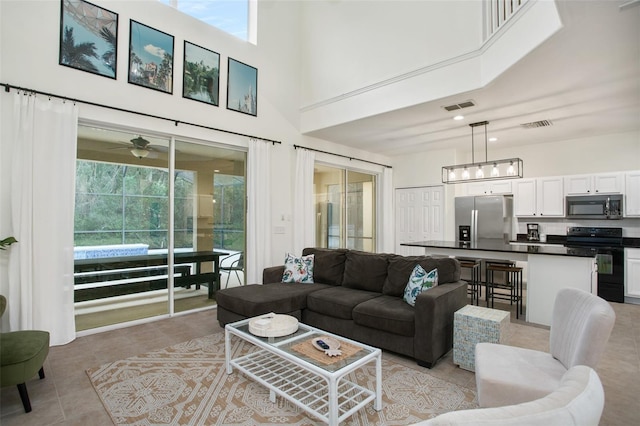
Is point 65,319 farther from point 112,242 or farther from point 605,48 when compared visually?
point 605,48

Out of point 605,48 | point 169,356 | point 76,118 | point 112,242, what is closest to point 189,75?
point 76,118

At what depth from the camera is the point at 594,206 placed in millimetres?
5695

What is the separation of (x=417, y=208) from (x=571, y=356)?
5.71 metres

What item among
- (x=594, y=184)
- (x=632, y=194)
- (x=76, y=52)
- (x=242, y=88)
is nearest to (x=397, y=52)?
(x=242, y=88)

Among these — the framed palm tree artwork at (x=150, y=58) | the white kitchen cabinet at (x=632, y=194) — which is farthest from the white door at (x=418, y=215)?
the framed palm tree artwork at (x=150, y=58)

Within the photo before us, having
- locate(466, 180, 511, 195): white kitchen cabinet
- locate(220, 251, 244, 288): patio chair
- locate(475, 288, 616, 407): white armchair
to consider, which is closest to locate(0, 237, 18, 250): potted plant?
locate(220, 251, 244, 288): patio chair

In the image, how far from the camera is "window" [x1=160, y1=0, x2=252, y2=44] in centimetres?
470

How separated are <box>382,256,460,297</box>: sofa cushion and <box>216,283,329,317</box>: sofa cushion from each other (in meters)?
0.90

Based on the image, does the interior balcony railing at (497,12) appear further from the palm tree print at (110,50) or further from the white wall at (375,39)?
the palm tree print at (110,50)

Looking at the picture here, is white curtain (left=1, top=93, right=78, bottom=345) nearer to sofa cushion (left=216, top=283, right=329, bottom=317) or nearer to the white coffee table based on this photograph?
sofa cushion (left=216, top=283, right=329, bottom=317)

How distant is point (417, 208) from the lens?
24.6 feet

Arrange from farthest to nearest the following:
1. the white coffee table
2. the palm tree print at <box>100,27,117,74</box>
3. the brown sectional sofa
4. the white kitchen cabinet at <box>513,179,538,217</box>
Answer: the white kitchen cabinet at <box>513,179,538,217</box> → the palm tree print at <box>100,27,117,74</box> → the brown sectional sofa → the white coffee table

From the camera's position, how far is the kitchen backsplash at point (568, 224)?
18.5 ft

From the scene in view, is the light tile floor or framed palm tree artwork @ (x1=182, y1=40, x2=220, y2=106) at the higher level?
framed palm tree artwork @ (x1=182, y1=40, x2=220, y2=106)
